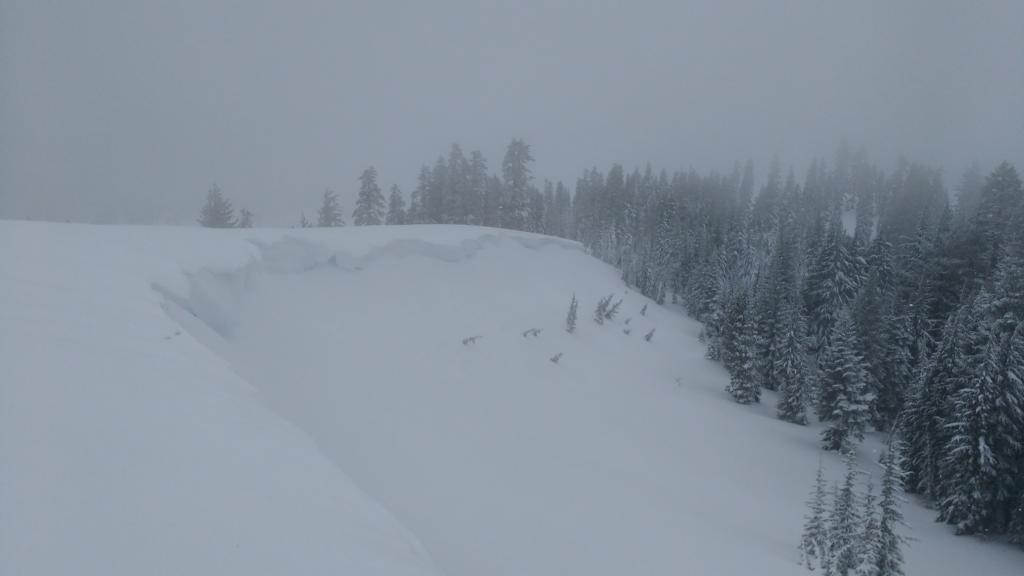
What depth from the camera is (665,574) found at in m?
9.80

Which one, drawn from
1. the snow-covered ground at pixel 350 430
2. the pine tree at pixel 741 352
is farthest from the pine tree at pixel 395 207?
the pine tree at pixel 741 352

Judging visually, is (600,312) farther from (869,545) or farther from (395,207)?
(395,207)

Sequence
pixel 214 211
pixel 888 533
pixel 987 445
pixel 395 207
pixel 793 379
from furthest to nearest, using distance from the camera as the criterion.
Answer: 1. pixel 395 207
2. pixel 214 211
3. pixel 793 379
4. pixel 987 445
5. pixel 888 533

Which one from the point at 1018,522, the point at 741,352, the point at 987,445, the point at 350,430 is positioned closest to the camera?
the point at 350,430

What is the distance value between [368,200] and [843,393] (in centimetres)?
4103

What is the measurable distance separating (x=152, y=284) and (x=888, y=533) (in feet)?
57.4

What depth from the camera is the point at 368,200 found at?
156 feet

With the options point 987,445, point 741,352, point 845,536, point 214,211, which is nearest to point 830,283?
point 741,352

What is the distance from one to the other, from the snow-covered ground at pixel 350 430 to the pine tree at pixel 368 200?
21.9 meters

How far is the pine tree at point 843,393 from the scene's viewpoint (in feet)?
76.9

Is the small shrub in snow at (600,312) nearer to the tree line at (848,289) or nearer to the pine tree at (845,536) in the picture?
the tree line at (848,289)

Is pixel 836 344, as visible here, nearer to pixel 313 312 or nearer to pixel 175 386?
pixel 313 312

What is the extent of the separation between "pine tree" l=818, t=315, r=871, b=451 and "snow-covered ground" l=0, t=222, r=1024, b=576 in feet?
4.98

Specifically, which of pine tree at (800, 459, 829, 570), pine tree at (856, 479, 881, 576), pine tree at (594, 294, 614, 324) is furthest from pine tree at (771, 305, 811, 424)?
pine tree at (856, 479, 881, 576)
